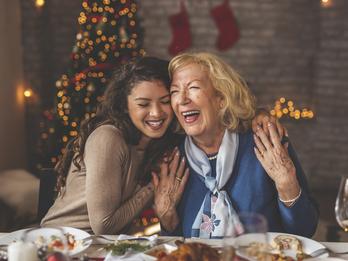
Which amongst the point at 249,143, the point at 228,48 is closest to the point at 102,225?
the point at 249,143

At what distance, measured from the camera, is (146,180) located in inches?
91.1

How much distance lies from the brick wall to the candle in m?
4.23

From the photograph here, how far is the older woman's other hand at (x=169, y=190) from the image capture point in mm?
2223

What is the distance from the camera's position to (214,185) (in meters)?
2.19

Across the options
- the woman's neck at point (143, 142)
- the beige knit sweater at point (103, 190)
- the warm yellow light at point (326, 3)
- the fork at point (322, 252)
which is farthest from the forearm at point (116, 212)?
the warm yellow light at point (326, 3)

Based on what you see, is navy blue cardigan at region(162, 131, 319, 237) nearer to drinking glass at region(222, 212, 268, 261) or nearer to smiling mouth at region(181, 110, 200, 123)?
smiling mouth at region(181, 110, 200, 123)

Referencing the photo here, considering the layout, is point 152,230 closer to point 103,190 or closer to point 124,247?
point 103,190

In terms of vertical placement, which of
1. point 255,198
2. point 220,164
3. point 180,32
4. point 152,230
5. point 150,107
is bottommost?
point 152,230

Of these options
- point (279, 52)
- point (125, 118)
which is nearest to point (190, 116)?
point (125, 118)

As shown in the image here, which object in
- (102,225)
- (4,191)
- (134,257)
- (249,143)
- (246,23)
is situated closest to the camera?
(134,257)

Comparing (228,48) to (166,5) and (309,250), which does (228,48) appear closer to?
(166,5)

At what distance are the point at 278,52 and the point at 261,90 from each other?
1.47 feet

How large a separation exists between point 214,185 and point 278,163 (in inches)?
11.6

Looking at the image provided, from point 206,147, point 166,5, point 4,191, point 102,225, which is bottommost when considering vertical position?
point 4,191
